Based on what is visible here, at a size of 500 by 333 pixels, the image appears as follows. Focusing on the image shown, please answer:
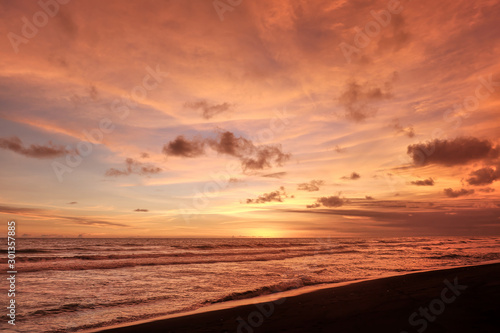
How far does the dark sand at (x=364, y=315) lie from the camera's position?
9383 mm

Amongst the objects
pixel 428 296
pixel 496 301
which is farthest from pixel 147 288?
pixel 496 301

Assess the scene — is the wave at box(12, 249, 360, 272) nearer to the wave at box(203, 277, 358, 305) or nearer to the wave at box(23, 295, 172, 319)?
the wave at box(23, 295, 172, 319)

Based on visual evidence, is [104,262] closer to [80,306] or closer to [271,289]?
[80,306]

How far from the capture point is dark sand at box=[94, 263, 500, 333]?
30.8 ft

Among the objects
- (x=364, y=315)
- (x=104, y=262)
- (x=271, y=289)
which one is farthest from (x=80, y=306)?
(x=104, y=262)

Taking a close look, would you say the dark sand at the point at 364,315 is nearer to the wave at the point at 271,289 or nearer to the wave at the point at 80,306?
the wave at the point at 271,289

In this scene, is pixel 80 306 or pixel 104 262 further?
pixel 104 262

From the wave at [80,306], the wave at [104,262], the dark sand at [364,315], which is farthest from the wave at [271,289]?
the wave at [104,262]

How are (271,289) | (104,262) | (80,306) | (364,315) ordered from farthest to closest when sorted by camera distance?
(104,262), (271,289), (80,306), (364,315)

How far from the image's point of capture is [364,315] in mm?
11117

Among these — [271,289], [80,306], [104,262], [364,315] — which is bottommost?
[104,262]

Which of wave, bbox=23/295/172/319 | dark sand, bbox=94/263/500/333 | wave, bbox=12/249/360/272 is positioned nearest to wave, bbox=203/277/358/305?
dark sand, bbox=94/263/500/333

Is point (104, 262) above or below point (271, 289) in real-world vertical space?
below

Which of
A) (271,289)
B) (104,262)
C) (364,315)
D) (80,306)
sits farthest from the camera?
(104,262)
